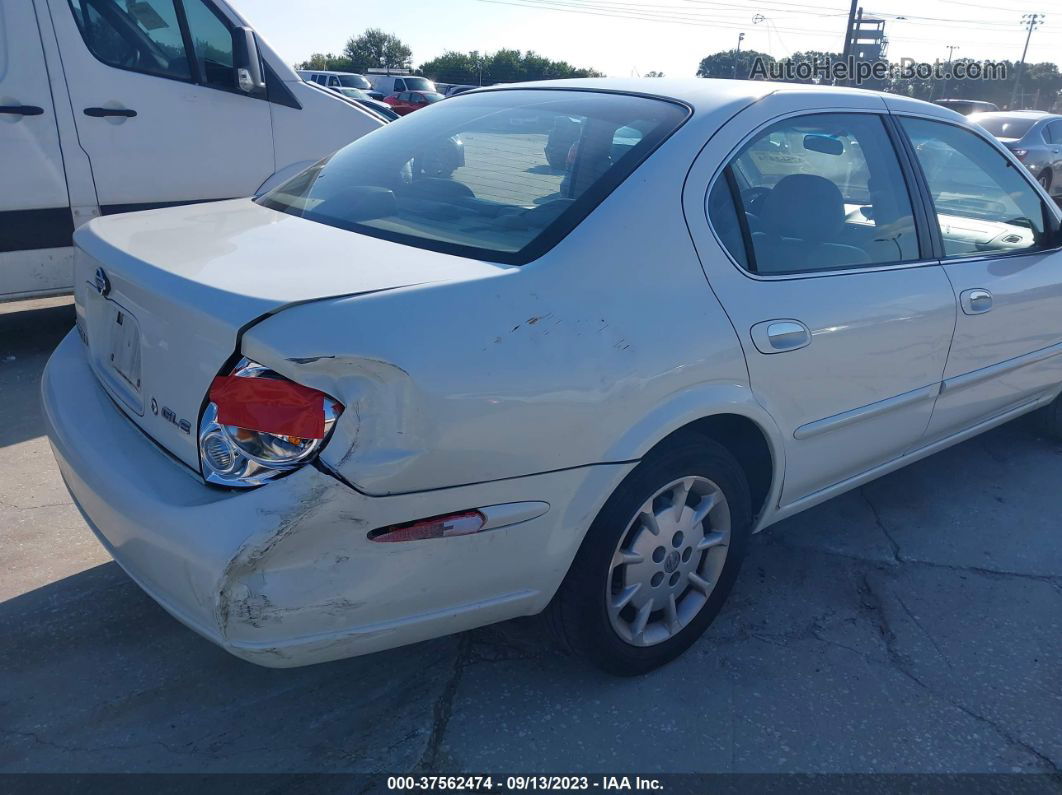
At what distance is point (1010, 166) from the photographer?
12.0ft

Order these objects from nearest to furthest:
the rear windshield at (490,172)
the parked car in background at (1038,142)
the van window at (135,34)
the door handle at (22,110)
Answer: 1. the rear windshield at (490,172)
2. the door handle at (22,110)
3. the van window at (135,34)
4. the parked car in background at (1038,142)

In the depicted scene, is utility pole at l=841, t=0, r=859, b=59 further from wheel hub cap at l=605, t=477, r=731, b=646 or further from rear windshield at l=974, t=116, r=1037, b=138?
wheel hub cap at l=605, t=477, r=731, b=646

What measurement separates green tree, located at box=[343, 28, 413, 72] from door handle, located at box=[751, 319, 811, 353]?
230 feet

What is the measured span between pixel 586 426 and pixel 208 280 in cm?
95

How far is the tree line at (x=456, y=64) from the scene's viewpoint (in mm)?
58000

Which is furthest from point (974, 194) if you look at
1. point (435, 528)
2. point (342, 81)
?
Result: point (342, 81)

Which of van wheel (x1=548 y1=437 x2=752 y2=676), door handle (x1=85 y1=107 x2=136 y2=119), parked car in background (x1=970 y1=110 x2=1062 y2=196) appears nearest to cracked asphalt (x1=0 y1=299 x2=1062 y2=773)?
van wheel (x1=548 y1=437 x2=752 y2=676)

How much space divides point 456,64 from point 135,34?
194ft

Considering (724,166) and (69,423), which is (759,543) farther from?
(69,423)

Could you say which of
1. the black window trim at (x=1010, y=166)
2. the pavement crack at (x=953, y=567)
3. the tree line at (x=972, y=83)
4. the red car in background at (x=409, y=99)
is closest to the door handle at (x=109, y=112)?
the black window trim at (x=1010, y=166)

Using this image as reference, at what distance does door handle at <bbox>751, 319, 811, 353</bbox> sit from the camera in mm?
2438

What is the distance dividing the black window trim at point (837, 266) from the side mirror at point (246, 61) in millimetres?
3862

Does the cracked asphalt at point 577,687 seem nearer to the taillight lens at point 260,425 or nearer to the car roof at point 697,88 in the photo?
the taillight lens at point 260,425

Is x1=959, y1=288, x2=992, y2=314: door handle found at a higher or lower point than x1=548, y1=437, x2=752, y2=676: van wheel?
higher
